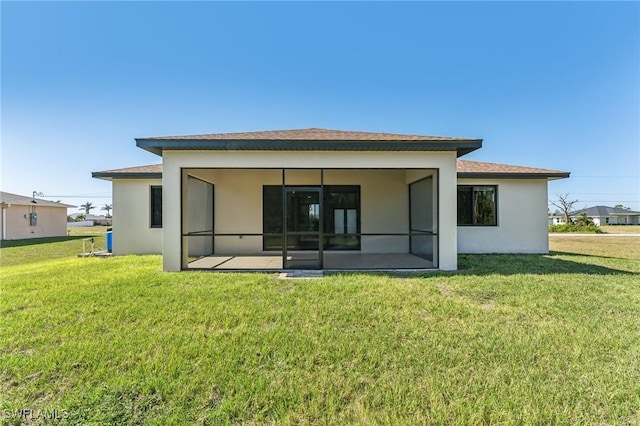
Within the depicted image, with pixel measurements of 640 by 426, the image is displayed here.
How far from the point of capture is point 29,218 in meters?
22.1

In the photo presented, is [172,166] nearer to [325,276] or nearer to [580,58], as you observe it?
[325,276]

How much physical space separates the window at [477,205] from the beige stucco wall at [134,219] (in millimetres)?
11454

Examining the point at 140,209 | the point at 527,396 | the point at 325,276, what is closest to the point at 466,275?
the point at 325,276

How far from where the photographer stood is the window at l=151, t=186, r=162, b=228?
11.5 meters

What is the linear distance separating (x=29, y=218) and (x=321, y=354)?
28.2m

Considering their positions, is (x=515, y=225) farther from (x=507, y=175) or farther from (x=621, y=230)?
(x=621, y=230)

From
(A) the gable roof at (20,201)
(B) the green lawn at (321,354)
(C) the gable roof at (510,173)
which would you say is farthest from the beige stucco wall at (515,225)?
(A) the gable roof at (20,201)

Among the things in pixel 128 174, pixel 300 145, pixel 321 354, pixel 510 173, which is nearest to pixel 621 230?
pixel 510 173

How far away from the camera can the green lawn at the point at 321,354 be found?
260 cm

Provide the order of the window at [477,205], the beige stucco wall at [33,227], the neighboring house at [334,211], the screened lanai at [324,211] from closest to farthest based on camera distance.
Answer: the neighboring house at [334,211] < the screened lanai at [324,211] < the window at [477,205] < the beige stucco wall at [33,227]

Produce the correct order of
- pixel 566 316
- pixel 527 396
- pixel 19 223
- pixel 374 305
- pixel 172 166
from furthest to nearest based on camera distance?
pixel 19 223, pixel 172 166, pixel 374 305, pixel 566 316, pixel 527 396

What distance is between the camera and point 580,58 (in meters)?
12.6

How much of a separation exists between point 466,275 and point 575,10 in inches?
398

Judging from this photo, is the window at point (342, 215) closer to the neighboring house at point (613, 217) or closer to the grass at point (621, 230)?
the grass at point (621, 230)
